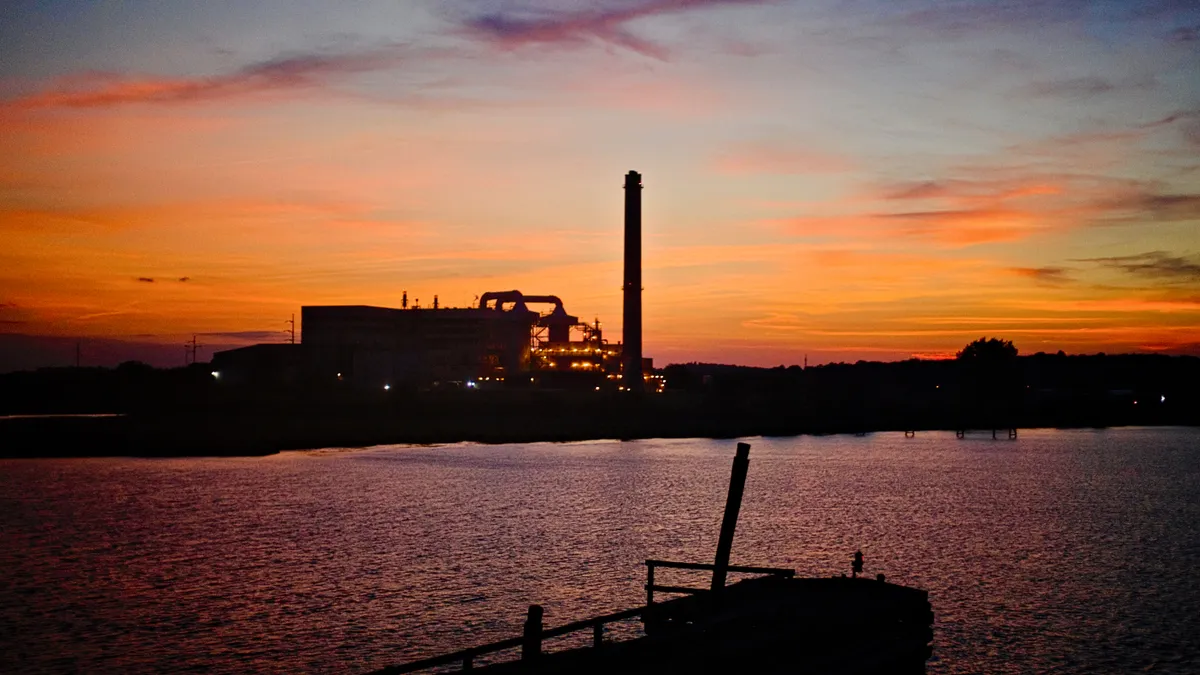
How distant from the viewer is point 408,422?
167 meters

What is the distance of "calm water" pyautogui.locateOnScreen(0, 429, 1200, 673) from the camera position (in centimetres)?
3544

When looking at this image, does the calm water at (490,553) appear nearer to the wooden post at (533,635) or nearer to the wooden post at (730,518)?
the wooden post at (730,518)

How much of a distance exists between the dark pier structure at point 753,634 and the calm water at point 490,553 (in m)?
5.81

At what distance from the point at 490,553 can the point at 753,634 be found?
31.9m

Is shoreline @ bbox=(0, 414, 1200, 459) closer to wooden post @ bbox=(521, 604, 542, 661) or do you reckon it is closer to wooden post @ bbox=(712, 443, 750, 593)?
wooden post @ bbox=(712, 443, 750, 593)

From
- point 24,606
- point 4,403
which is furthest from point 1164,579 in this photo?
point 4,403

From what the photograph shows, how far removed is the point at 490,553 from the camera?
54438 mm

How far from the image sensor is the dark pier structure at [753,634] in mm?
21125

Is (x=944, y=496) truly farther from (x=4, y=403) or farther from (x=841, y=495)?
(x=4, y=403)

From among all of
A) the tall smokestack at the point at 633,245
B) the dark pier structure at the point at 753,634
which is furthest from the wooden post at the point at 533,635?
the tall smokestack at the point at 633,245

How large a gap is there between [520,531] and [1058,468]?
8581 centimetres

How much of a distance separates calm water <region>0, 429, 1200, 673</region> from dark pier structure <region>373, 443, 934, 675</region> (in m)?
5.81

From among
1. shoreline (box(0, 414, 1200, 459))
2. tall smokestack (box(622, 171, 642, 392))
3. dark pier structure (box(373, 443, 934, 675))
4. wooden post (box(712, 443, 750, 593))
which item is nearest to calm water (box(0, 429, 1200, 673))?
dark pier structure (box(373, 443, 934, 675))

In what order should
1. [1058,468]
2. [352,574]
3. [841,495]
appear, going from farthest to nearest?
[1058,468] < [841,495] < [352,574]
